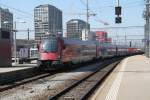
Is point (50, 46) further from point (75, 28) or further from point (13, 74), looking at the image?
point (75, 28)

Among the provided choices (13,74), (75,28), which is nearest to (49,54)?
(13,74)

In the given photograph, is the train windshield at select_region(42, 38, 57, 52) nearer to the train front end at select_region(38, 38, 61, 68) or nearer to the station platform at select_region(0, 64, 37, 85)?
the train front end at select_region(38, 38, 61, 68)

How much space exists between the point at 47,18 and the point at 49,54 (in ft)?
155

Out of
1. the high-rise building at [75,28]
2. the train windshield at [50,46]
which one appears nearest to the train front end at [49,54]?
the train windshield at [50,46]

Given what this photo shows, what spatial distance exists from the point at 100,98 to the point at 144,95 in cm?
161

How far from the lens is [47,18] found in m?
80.6

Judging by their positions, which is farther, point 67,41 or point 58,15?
point 58,15

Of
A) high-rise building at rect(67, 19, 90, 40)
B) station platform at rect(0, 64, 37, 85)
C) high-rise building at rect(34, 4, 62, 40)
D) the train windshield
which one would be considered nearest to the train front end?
the train windshield

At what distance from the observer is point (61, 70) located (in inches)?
1453

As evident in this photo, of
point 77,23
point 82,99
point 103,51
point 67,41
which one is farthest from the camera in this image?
point 77,23

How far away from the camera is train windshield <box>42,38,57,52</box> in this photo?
111ft

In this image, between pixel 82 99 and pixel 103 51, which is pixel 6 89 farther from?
pixel 103 51

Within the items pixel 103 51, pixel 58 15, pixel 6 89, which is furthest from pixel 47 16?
pixel 6 89

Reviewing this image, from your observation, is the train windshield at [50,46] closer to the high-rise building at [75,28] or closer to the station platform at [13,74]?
the station platform at [13,74]
